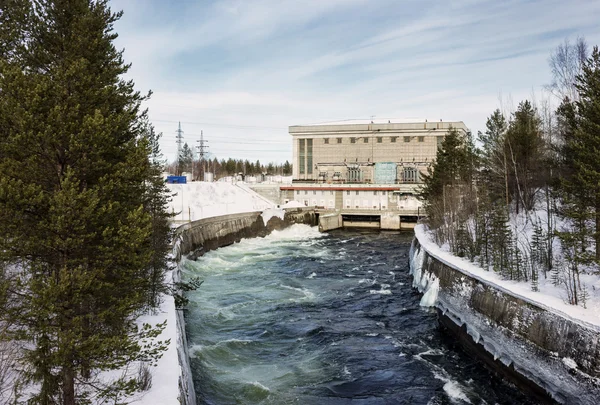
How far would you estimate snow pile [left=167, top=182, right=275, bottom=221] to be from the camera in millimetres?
49931

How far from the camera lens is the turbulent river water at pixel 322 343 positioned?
12523 millimetres

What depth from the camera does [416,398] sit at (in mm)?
12305

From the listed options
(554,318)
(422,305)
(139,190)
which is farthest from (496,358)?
(139,190)

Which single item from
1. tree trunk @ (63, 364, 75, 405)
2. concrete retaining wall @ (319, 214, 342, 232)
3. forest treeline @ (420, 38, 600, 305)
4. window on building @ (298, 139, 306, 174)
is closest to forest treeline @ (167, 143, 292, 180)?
window on building @ (298, 139, 306, 174)

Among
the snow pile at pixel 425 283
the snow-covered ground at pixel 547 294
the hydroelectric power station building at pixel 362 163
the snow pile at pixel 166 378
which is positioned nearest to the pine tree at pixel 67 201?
the snow pile at pixel 166 378

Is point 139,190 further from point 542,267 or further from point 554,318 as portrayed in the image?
point 542,267

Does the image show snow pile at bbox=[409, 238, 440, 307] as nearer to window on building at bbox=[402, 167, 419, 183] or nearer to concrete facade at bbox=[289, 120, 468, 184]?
window on building at bbox=[402, 167, 419, 183]

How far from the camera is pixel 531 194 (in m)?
26.1

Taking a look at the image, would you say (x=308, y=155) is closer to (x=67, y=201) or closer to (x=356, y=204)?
(x=356, y=204)

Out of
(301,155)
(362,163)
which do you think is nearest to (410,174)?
(362,163)

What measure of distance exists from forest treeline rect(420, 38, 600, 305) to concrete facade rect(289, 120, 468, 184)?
3152 cm

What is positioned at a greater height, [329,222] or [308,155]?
[308,155]

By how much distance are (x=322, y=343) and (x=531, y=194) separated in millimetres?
17634

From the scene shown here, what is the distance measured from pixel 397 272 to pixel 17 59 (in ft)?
85.3
